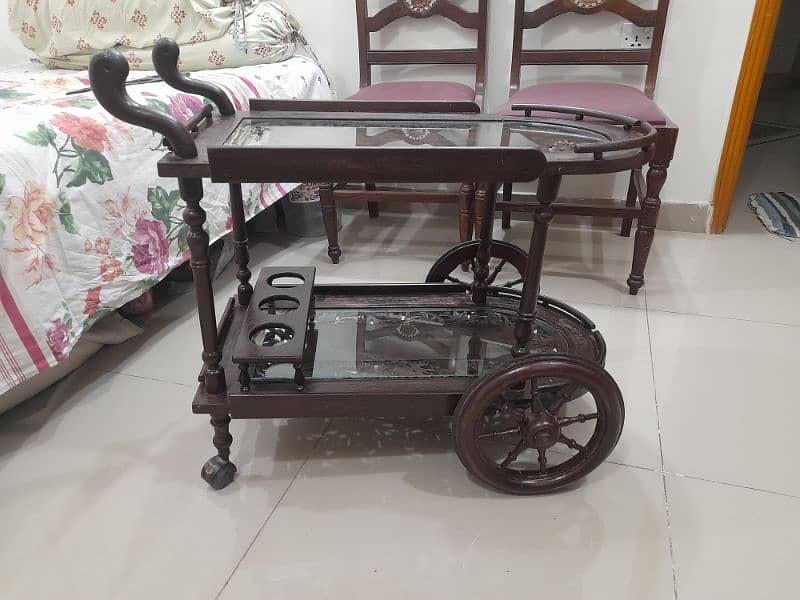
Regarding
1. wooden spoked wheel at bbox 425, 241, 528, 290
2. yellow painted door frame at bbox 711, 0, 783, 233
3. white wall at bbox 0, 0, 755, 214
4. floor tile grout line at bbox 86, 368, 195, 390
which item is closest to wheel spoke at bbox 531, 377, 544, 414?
wooden spoked wheel at bbox 425, 241, 528, 290

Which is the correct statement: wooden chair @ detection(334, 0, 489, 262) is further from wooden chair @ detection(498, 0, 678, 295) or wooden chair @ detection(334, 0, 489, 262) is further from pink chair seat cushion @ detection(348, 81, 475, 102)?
wooden chair @ detection(498, 0, 678, 295)

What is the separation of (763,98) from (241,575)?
4.47 m

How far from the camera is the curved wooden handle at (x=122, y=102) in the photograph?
0.72 m

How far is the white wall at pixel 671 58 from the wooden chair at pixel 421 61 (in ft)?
0.28

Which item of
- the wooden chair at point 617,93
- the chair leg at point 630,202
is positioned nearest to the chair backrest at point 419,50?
the wooden chair at point 617,93

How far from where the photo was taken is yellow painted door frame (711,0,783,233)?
1712 millimetres

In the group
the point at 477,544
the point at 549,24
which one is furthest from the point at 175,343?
the point at 549,24

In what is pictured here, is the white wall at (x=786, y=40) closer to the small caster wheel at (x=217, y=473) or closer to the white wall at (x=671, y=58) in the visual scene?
the white wall at (x=671, y=58)

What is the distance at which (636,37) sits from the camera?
1.82 meters

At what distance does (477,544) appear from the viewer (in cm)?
89

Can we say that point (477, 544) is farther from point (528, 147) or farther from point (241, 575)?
point (528, 147)

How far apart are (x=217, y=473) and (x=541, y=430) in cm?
54

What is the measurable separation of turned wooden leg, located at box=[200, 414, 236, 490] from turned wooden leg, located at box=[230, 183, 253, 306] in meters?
0.27

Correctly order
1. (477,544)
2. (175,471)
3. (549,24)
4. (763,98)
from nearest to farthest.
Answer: (477,544)
(175,471)
(549,24)
(763,98)
